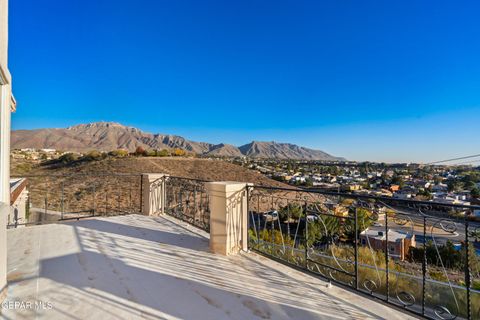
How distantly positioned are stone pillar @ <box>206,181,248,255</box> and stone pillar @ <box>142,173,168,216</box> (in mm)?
2891

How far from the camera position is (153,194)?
21.4 feet

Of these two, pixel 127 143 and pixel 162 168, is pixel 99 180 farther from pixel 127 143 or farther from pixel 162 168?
pixel 127 143

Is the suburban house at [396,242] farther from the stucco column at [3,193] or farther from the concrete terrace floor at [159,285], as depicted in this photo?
the stucco column at [3,193]

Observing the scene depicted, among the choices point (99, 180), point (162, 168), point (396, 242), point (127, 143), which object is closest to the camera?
point (396, 242)

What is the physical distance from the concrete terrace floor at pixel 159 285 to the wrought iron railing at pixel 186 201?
1.03 metres

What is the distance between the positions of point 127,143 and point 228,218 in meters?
89.2

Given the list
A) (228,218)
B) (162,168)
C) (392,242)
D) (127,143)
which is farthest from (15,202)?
(127,143)

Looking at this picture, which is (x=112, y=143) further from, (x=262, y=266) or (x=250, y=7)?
(x=262, y=266)

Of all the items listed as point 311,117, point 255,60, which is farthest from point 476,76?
point 311,117

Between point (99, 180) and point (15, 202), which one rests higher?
point (15, 202)

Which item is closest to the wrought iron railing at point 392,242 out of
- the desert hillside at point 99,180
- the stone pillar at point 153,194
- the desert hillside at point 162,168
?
the stone pillar at point 153,194

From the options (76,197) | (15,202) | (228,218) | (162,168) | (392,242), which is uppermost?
(162,168)

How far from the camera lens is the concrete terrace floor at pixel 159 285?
2.25 meters

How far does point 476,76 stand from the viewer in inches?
647
